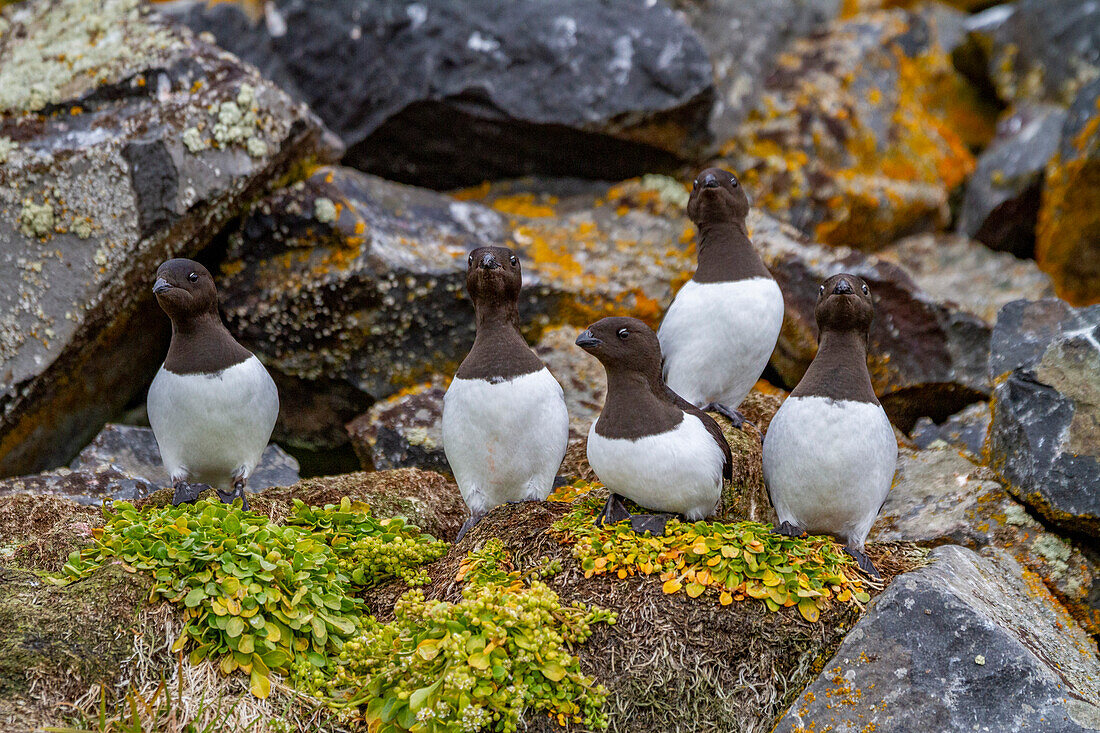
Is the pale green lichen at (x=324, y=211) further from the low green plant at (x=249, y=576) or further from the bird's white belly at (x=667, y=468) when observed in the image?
the bird's white belly at (x=667, y=468)

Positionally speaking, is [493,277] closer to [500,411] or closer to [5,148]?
[500,411]

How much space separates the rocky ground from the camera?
14.1ft

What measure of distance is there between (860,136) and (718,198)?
14.9ft

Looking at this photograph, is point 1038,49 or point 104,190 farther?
point 1038,49

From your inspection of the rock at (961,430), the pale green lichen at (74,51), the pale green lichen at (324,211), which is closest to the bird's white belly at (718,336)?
the rock at (961,430)

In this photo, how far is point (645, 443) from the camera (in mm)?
4965

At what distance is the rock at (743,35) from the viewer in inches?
399

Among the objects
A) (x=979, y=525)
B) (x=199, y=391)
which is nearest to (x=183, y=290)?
(x=199, y=391)

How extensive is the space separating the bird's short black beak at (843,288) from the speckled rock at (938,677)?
1517 millimetres

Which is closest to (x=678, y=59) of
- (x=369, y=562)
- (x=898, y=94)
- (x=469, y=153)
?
(x=469, y=153)

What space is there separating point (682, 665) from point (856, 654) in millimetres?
775

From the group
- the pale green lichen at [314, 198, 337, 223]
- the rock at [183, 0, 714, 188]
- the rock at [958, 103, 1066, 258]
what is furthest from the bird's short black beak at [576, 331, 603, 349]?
the rock at [958, 103, 1066, 258]

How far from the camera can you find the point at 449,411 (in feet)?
18.2

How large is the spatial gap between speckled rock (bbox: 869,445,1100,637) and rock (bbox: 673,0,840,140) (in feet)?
15.5
